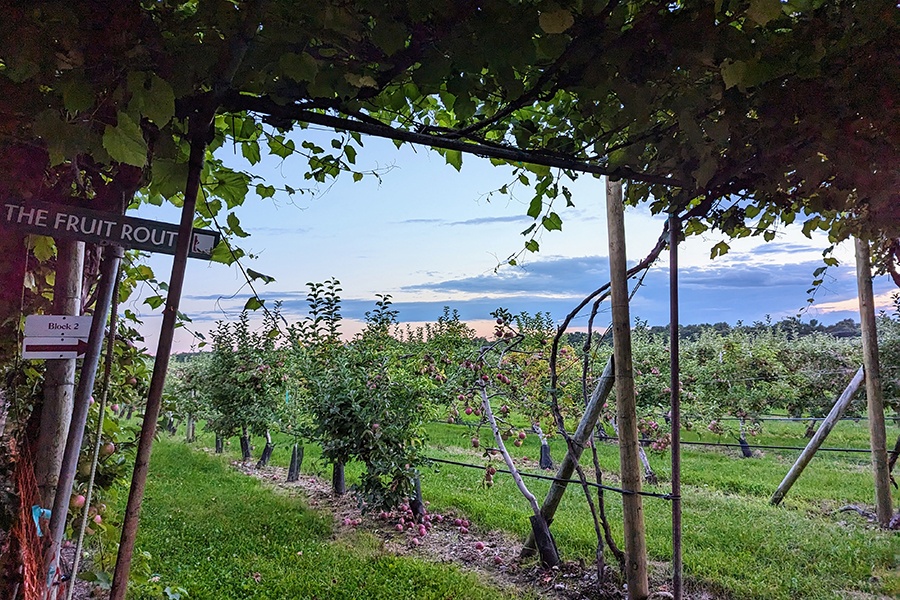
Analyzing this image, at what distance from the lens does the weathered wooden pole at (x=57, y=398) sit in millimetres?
1252

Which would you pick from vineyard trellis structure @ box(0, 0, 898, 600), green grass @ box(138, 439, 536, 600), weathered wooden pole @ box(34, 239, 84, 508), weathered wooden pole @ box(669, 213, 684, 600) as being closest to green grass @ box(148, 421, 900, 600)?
green grass @ box(138, 439, 536, 600)

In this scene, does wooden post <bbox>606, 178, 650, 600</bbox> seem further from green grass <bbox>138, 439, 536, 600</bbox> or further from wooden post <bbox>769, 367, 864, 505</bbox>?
wooden post <bbox>769, 367, 864, 505</bbox>

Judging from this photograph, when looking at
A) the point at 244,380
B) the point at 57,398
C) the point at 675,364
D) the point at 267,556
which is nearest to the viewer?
the point at 57,398

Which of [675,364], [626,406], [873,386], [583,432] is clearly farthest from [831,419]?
[675,364]

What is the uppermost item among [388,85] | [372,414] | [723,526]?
[388,85]

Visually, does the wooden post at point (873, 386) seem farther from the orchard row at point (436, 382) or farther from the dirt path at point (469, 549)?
the dirt path at point (469, 549)

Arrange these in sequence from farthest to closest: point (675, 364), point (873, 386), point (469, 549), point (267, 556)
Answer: point (873, 386), point (469, 549), point (267, 556), point (675, 364)

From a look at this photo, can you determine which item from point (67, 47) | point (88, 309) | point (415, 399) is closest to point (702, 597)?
point (415, 399)

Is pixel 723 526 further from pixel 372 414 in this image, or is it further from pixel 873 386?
pixel 372 414

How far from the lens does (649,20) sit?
0.95 meters

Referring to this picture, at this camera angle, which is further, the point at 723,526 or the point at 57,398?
the point at 723,526

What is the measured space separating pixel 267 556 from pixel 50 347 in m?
2.75

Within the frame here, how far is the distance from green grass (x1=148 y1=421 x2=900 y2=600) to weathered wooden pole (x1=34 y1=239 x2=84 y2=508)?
186cm

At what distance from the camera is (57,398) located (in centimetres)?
126
